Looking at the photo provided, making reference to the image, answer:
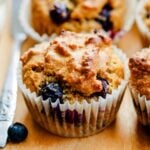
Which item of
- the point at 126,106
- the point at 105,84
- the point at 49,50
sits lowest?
the point at 126,106

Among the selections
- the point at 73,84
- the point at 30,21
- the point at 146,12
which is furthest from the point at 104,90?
the point at 30,21

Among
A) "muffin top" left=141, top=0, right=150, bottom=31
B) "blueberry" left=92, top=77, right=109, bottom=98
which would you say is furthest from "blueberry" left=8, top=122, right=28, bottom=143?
"muffin top" left=141, top=0, right=150, bottom=31

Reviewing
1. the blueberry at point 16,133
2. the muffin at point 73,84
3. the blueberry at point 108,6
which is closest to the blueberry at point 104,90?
the muffin at point 73,84

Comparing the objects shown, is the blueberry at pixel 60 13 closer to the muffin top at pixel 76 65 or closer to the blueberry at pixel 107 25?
the blueberry at pixel 107 25

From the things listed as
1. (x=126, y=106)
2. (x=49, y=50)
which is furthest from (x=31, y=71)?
(x=126, y=106)

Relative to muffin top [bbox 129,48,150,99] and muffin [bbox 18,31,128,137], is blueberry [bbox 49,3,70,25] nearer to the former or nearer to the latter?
muffin [bbox 18,31,128,137]

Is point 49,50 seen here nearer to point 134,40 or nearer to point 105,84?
point 105,84
